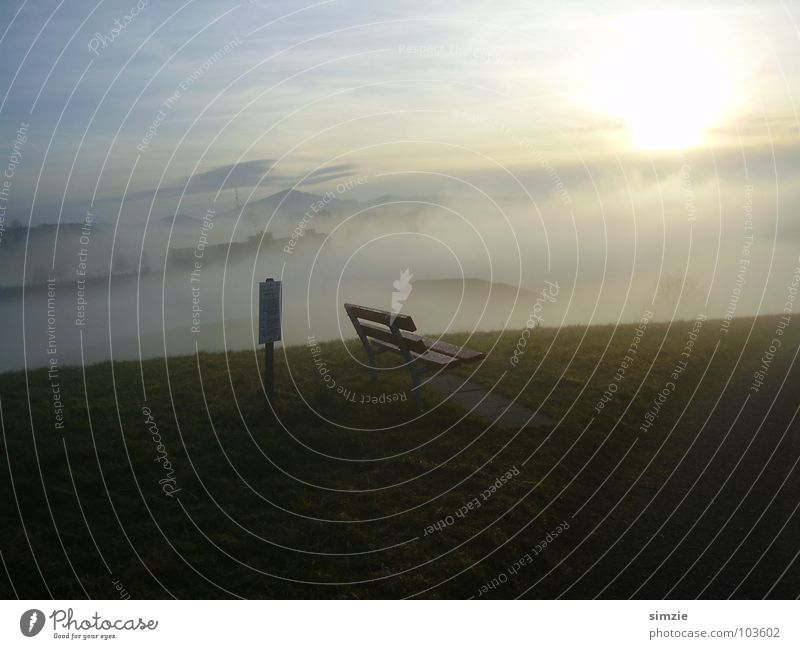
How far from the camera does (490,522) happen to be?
6.86 meters

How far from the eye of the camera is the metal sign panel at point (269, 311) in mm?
8750

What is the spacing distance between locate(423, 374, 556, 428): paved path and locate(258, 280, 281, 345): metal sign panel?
6.58 ft

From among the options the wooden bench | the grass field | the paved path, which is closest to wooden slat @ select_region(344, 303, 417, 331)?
the wooden bench

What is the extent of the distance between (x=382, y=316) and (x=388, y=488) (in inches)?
91.9

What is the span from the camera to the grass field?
20.5 feet

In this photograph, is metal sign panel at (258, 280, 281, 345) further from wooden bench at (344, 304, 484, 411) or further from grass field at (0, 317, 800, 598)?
wooden bench at (344, 304, 484, 411)

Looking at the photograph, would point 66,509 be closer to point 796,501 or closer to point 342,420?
point 342,420

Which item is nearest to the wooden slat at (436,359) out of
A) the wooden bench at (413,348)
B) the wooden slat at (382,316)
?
the wooden bench at (413,348)

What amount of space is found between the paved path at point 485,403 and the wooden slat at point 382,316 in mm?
1096

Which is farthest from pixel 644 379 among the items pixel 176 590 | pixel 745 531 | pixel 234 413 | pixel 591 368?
pixel 176 590

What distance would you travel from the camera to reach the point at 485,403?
9.28 m

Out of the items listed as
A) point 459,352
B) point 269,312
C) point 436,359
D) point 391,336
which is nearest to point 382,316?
point 391,336

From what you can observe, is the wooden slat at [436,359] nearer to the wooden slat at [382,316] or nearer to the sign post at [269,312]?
the wooden slat at [382,316]
